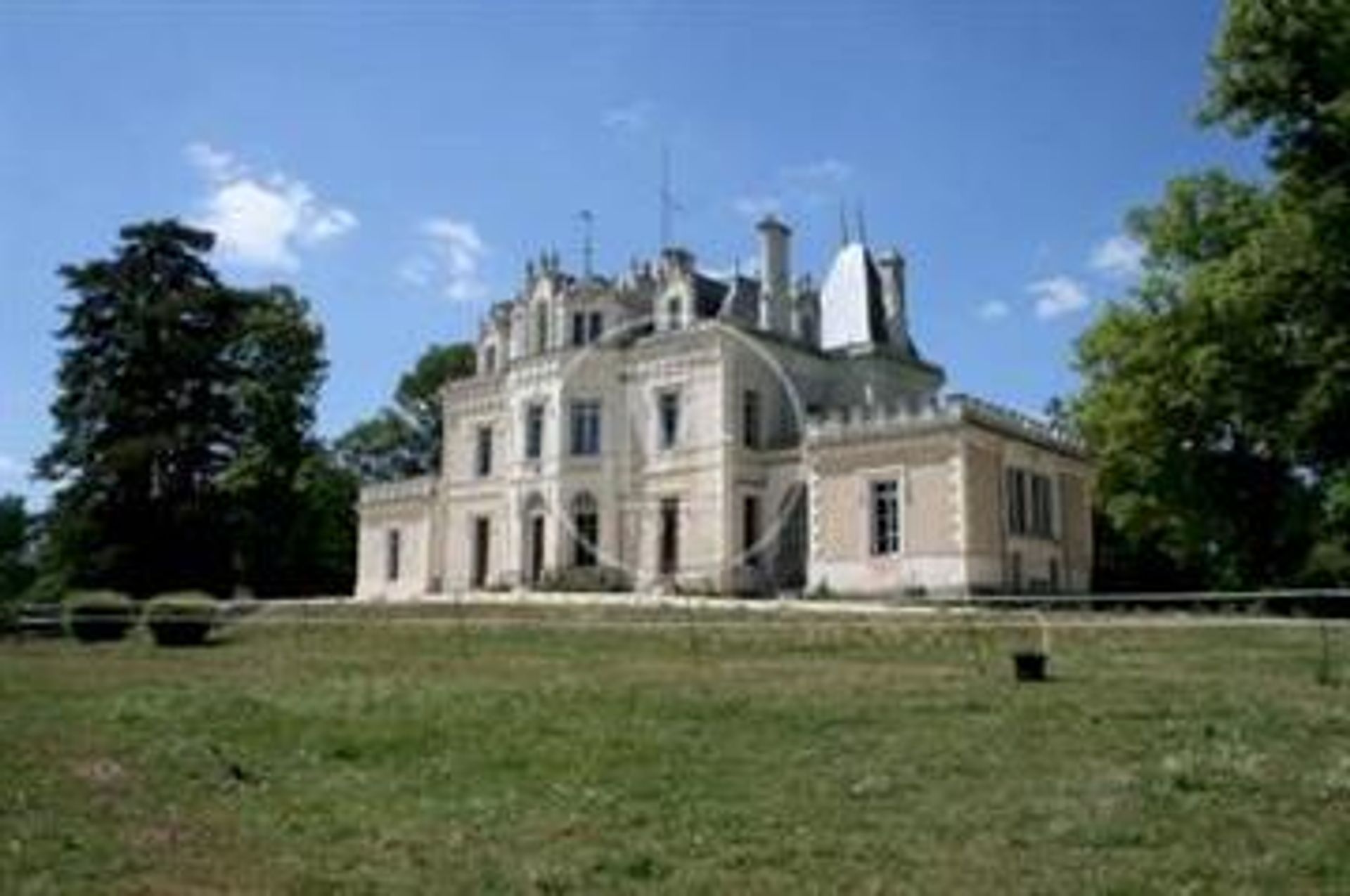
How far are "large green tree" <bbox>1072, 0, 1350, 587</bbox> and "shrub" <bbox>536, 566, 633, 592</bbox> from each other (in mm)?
14118

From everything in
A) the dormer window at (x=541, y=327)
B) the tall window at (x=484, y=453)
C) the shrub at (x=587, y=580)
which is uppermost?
the dormer window at (x=541, y=327)

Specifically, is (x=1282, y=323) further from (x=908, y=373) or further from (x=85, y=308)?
(x=85, y=308)

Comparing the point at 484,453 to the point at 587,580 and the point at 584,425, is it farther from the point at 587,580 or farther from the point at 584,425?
the point at 587,580

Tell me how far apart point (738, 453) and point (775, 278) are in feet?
22.7

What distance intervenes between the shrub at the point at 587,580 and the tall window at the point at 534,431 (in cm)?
400

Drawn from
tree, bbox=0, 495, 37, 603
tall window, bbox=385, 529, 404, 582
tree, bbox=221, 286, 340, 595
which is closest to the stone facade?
tall window, bbox=385, 529, 404, 582

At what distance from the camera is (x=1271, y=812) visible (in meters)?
11.2

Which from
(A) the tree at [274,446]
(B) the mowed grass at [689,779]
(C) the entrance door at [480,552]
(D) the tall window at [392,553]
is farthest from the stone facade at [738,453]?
(B) the mowed grass at [689,779]

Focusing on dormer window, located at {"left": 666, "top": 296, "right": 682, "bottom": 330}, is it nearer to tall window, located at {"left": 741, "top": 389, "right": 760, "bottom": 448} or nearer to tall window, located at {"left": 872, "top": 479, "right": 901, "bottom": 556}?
tall window, located at {"left": 741, "top": 389, "right": 760, "bottom": 448}

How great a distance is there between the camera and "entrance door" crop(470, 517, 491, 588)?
5281cm

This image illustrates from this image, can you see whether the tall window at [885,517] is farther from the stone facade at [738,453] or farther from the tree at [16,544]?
the tree at [16,544]

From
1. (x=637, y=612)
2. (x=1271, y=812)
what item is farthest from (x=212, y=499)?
(x=1271, y=812)

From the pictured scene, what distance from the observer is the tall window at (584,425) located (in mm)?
49344

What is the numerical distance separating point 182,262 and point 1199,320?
3460 cm
